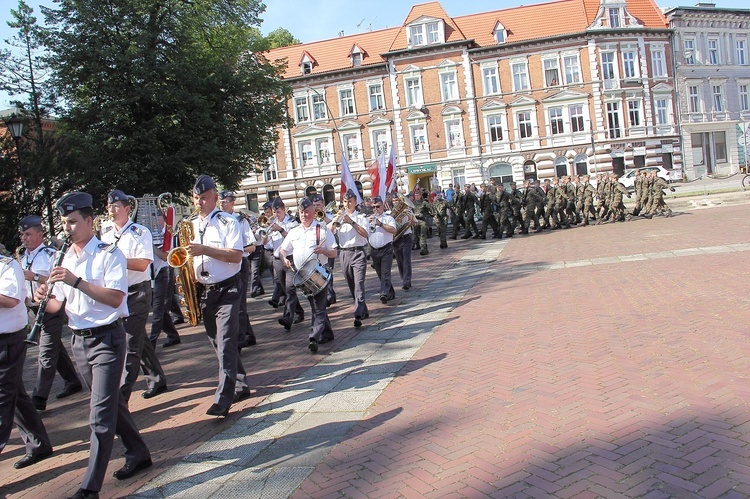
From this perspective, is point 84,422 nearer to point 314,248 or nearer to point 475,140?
point 314,248

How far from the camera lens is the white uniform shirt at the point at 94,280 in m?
4.28

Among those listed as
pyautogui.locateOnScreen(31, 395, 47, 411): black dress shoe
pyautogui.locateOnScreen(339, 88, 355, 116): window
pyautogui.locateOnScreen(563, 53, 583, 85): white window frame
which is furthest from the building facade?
pyautogui.locateOnScreen(31, 395, 47, 411): black dress shoe

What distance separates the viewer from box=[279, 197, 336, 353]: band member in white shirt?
7945 mm

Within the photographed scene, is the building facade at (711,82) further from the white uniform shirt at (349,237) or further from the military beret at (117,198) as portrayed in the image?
the military beret at (117,198)

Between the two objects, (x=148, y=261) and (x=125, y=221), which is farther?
(x=125, y=221)

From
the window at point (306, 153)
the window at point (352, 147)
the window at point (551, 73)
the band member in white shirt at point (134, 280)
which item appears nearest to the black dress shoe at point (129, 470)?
the band member in white shirt at point (134, 280)

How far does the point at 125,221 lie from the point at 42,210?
38.1ft

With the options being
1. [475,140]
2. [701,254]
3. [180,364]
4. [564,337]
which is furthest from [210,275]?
[475,140]

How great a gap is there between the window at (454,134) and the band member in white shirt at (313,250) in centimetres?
3903

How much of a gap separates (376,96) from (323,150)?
6.17 m

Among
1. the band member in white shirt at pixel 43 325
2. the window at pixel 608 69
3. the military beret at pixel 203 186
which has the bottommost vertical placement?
the band member in white shirt at pixel 43 325

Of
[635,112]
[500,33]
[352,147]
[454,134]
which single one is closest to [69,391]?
[454,134]

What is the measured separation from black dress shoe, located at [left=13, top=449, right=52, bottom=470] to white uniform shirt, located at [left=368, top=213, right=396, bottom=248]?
6300 millimetres

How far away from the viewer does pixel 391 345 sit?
25.5ft
